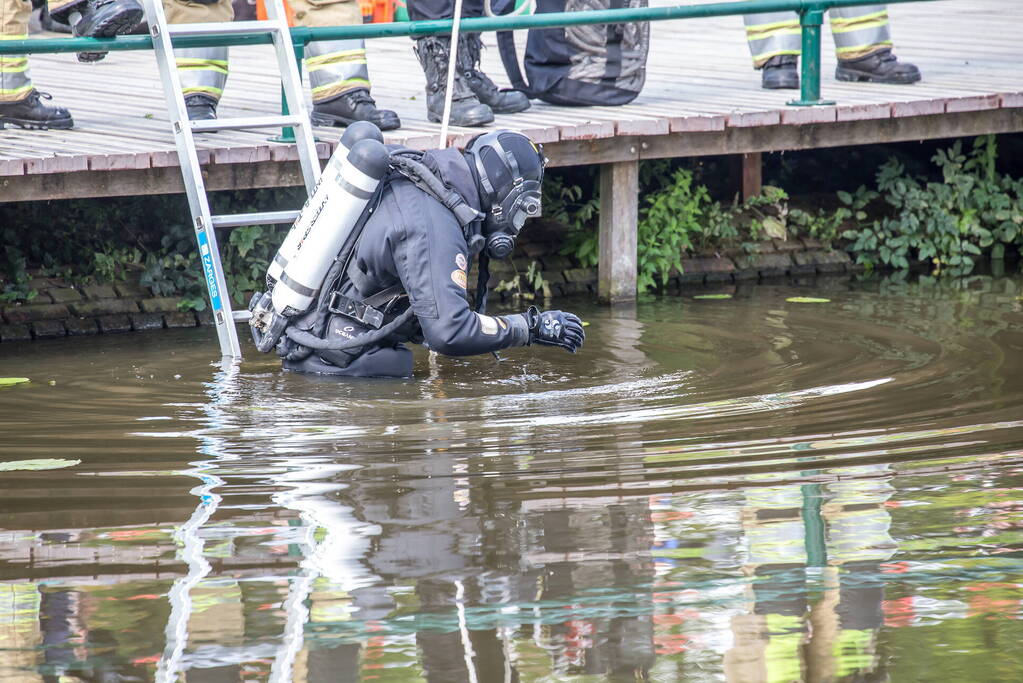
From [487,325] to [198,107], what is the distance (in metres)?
2.45

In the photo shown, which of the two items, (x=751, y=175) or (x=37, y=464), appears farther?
(x=751, y=175)

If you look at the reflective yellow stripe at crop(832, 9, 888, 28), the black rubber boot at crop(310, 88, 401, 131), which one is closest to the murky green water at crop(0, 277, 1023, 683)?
the black rubber boot at crop(310, 88, 401, 131)

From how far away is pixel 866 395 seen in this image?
16.7ft

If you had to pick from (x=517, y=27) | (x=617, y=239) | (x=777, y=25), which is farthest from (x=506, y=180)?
(x=777, y=25)

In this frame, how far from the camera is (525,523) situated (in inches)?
144

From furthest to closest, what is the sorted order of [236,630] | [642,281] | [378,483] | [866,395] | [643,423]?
[642,281] → [866,395] → [643,423] → [378,483] → [236,630]

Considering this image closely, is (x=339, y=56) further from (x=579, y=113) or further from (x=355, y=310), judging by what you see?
(x=355, y=310)

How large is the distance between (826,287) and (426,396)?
3.50 meters

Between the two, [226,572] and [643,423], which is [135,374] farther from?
[226,572]

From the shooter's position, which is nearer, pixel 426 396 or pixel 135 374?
pixel 426 396

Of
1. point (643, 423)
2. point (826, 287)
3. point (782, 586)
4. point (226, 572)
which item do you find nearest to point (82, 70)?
point (826, 287)

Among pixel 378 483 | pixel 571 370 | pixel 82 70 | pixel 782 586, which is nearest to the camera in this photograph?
pixel 782 586

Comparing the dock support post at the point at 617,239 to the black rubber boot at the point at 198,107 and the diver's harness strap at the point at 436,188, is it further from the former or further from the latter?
the diver's harness strap at the point at 436,188

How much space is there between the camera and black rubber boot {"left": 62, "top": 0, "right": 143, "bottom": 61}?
6172 millimetres
